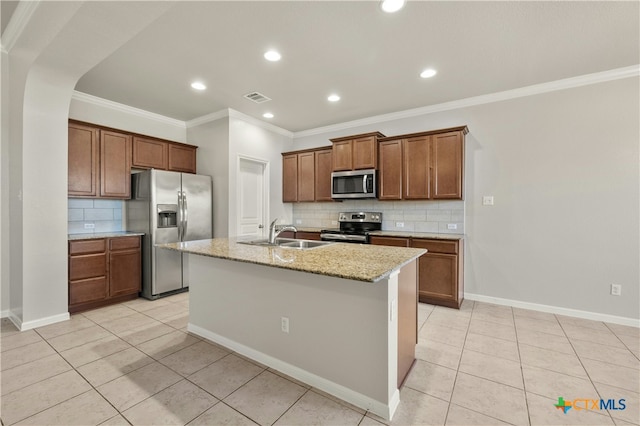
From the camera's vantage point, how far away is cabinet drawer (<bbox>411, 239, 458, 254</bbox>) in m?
3.56

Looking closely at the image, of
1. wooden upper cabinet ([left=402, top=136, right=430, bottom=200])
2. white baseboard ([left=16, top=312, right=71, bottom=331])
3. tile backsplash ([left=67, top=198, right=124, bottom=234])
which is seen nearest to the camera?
white baseboard ([left=16, top=312, right=71, bottom=331])

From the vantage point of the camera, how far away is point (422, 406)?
5.92 feet

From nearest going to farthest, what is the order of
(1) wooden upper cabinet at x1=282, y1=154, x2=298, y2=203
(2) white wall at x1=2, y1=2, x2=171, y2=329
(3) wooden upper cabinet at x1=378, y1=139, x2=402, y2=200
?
1. (2) white wall at x1=2, y1=2, x2=171, y2=329
2. (3) wooden upper cabinet at x1=378, y1=139, x2=402, y2=200
3. (1) wooden upper cabinet at x1=282, y1=154, x2=298, y2=203

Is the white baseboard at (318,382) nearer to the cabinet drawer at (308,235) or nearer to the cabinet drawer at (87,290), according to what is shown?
the cabinet drawer at (87,290)

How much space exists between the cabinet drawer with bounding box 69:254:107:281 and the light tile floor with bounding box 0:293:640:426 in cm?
60

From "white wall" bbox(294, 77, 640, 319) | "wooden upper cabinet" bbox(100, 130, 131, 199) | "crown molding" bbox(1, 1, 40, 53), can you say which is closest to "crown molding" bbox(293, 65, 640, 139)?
"white wall" bbox(294, 77, 640, 319)

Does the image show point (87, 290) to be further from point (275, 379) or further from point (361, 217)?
point (361, 217)

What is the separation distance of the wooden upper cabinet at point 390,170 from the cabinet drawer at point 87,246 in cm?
378

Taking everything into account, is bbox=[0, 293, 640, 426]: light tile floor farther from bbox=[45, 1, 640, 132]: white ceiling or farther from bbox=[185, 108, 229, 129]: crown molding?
bbox=[185, 108, 229, 129]: crown molding

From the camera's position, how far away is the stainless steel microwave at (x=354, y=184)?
4.34m

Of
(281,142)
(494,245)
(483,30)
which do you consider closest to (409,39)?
(483,30)

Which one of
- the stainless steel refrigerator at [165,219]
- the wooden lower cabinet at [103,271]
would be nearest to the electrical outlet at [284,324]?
the stainless steel refrigerator at [165,219]

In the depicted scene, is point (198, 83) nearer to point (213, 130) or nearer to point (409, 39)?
point (213, 130)

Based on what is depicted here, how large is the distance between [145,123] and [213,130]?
1039mm
